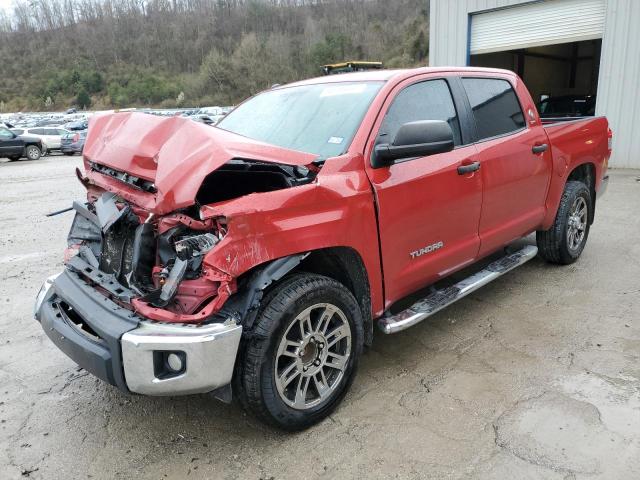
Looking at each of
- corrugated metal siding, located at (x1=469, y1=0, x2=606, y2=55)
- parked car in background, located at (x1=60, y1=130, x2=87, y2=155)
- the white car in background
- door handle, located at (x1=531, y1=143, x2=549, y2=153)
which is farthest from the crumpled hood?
the white car in background

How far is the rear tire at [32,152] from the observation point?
22.1 m

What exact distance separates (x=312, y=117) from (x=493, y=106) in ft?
5.38

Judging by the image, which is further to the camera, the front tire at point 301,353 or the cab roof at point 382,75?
the cab roof at point 382,75

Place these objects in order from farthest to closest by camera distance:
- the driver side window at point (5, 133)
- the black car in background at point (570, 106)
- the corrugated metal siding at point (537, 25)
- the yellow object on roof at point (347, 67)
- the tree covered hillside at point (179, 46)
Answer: the tree covered hillside at point (179, 46), the driver side window at point (5, 133), the black car in background at point (570, 106), the corrugated metal siding at point (537, 25), the yellow object on roof at point (347, 67)

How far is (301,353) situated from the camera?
9.11ft

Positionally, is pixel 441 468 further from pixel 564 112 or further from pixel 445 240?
pixel 564 112

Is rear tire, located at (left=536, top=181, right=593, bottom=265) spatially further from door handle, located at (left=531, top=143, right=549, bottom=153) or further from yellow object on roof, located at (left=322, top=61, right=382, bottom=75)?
yellow object on roof, located at (left=322, top=61, right=382, bottom=75)

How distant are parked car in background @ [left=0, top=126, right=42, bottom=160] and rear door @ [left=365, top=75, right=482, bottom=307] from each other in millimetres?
21879

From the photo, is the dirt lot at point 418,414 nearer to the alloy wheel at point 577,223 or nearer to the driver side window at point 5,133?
the alloy wheel at point 577,223

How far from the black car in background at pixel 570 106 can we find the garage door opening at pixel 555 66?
9.01 ft

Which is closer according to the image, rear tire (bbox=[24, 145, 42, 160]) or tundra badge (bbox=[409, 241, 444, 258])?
tundra badge (bbox=[409, 241, 444, 258])

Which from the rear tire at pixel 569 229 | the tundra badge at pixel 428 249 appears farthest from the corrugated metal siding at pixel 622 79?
the tundra badge at pixel 428 249

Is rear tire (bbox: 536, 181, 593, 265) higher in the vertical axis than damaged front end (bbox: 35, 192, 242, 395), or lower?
lower

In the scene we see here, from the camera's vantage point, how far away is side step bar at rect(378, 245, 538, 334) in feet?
10.6
